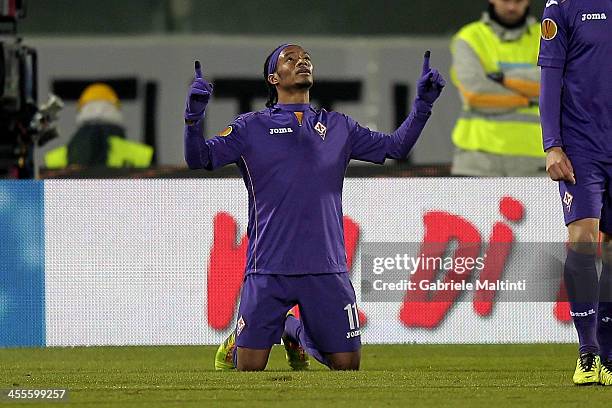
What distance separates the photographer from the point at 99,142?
44.2 ft

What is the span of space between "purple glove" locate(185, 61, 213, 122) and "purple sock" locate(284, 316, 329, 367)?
4.57ft

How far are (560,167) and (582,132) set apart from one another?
Answer: 0.65 feet

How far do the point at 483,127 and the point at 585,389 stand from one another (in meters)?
4.54

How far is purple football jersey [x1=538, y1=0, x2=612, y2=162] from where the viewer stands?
7.21 m

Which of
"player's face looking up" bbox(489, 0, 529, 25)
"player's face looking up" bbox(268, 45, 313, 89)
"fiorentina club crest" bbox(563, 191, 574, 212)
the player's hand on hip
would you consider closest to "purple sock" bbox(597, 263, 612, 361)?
"fiorentina club crest" bbox(563, 191, 574, 212)

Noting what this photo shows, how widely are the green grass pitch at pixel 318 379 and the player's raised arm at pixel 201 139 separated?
101 centimetres

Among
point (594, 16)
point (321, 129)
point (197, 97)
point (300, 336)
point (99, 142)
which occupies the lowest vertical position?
point (300, 336)

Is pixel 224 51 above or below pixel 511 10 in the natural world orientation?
below

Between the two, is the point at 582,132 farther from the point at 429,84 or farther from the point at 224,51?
the point at 224,51

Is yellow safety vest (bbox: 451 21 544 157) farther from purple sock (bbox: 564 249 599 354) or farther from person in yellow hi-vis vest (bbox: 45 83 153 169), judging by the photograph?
purple sock (bbox: 564 249 599 354)

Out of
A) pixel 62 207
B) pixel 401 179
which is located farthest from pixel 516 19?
pixel 62 207

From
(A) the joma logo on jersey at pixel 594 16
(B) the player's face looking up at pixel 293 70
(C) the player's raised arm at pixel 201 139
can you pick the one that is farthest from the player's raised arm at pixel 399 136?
(A) the joma logo on jersey at pixel 594 16

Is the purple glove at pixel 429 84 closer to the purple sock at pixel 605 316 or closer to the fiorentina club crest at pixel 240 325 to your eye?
the purple sock at pixel 605 316

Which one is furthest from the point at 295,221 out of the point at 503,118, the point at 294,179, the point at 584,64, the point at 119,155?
the point at 119,155
